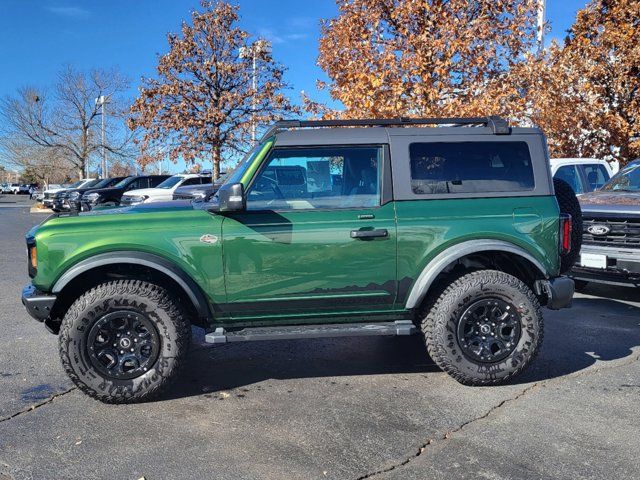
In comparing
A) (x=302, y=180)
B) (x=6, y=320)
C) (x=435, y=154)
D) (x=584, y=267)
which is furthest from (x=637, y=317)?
(x=6, y=320)

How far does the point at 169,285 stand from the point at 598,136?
11.4 metres

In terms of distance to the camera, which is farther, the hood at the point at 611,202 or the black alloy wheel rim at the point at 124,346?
the hood at the point at 611,202

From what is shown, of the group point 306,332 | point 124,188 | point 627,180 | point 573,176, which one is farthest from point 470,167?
point 124,188

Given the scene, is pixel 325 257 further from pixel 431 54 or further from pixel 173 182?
pixel 173 182

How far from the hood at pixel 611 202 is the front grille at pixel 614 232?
0.12 m

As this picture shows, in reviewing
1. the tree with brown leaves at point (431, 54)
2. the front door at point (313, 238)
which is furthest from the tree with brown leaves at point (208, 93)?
the front door at point (313, 238)

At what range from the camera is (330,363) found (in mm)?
5082

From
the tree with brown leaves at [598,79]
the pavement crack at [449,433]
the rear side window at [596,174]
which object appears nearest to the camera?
the pavement crack at [449,433]

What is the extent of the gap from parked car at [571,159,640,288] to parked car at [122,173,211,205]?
37.5 ft

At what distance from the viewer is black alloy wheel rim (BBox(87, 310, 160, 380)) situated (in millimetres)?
4094

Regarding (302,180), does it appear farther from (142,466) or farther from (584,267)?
(584,267)

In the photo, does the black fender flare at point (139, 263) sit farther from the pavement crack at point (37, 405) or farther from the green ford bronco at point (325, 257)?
the pavement crack at point (37, 405)

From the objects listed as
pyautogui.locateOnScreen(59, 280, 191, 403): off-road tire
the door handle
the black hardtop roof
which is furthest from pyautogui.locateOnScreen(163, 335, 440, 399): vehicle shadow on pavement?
the black hardtop roof

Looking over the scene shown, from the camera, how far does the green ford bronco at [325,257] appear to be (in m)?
4.09
